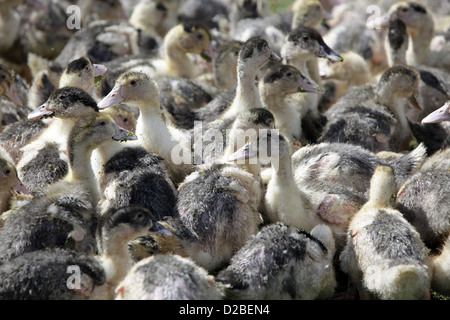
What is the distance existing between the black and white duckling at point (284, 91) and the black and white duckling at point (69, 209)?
6.03ft

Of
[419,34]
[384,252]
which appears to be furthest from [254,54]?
[419,34]

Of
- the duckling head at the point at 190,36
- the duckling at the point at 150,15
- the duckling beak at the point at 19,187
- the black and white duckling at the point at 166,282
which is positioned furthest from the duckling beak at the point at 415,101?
the duckling at the point at 150,15

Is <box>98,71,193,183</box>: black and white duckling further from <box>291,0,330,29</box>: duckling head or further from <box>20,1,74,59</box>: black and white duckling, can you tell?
<box>20,1,74,59</box>: black and white duckling

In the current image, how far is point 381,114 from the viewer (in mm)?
7273

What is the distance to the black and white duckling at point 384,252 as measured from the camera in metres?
4.74

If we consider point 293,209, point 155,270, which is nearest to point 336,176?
point 293,209

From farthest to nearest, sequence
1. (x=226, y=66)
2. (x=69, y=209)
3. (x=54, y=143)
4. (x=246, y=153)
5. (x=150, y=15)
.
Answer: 1. (x=150, y=15)
2. (x=226, y=66)
3. (x=54, y=143)
4. (x=246, y=153)
5. (x=69, y=209)

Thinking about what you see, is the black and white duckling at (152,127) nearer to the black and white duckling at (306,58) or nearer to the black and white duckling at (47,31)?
the black and white duckling at (306,58)

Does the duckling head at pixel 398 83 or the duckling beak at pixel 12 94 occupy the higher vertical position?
Result: the duckling head at pixel 398 83

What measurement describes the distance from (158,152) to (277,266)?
2.06 meters

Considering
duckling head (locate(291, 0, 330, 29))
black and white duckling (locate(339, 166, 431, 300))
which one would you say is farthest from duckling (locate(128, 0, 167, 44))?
black and white duckling (locate(339, 166, 431, 300))

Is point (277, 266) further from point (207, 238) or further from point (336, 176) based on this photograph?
point (336, 176)

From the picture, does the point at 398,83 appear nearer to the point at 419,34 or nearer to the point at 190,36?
the point at 419,34

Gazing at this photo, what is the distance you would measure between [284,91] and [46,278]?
11.7 feet
